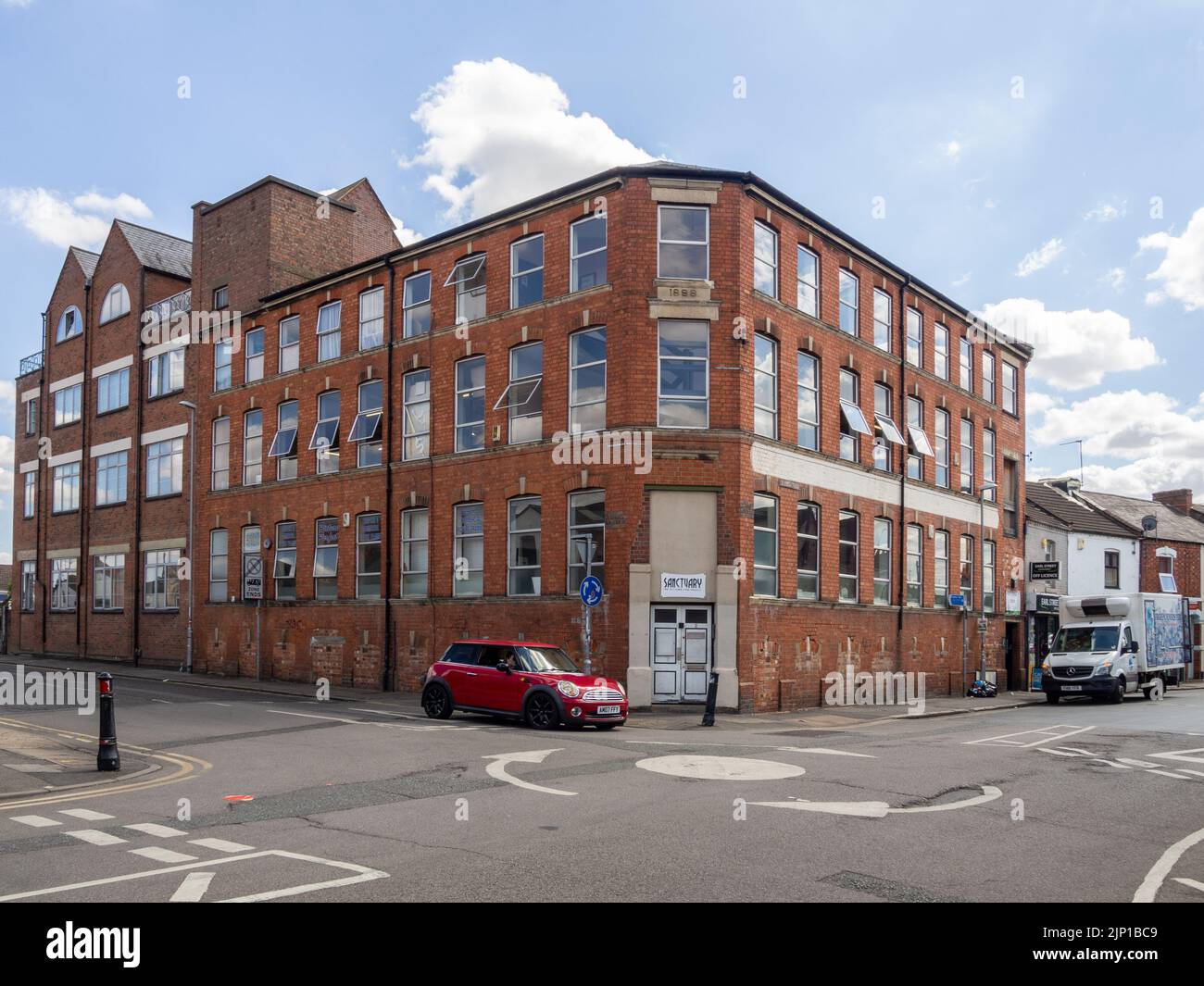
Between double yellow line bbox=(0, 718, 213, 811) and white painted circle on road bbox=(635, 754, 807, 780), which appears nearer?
double yellow line bbox=(0, 718, 213, 811)

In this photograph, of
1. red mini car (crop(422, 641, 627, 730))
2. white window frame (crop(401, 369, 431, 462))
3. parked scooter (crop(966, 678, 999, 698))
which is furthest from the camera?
parked scooter (crop(966, 678, 999, 698))

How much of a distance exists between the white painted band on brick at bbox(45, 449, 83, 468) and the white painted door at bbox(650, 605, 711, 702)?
31385mm

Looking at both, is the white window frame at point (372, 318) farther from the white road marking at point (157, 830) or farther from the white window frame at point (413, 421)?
the white road marking at point (157, 830)

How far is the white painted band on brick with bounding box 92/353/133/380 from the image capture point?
139 feet

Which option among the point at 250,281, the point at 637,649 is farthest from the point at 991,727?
the point at 250,281

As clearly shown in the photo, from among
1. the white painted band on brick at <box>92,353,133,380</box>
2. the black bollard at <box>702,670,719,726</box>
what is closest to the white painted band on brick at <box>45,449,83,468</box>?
the white painted band on brick at <box>92,353,133,380</box>

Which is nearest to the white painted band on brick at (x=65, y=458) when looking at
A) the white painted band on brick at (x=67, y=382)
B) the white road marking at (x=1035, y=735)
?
the white painted band on brick at (x=67, y=382)

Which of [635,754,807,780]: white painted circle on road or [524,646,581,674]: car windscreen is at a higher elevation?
[524,646,581,674]: car windscreen

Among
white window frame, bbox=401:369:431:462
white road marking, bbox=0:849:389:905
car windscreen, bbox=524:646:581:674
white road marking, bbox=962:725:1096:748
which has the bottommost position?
white road marking, bbox=962:725:1096:748

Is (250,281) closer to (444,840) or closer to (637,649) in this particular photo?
(637,649)

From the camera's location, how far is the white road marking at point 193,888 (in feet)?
23.0

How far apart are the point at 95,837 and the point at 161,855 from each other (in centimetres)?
124

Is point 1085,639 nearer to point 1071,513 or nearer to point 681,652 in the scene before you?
point 681,652

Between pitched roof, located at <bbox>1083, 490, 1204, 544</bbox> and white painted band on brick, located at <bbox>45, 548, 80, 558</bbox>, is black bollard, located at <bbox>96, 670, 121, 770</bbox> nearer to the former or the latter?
white painted band on brick, located at <bbox>45, 548, 80, 558</bbox>
